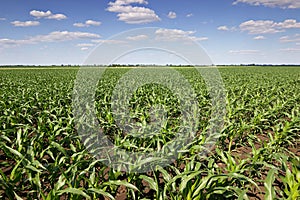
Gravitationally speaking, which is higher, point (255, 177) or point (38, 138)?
point (38, 138)

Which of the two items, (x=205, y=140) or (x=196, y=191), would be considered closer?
(x=196, y=191)

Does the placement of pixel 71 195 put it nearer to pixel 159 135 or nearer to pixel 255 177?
pixel 159 135

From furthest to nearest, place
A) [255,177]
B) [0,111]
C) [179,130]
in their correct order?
[0,111] → [179,130] → [255,177]

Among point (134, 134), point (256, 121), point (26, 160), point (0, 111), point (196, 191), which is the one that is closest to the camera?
point (196, 191)

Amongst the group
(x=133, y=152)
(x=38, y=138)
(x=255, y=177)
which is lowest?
(x=255, y=177)

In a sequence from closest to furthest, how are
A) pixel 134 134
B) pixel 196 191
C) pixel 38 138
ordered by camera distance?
pixel 196 191 → pixel 38 138 → pixel 134 134

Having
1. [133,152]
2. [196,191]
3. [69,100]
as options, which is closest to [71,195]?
[196,191]

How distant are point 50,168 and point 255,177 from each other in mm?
2889

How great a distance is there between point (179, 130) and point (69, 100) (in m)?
4.88

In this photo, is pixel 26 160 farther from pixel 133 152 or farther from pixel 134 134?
pixel 134 134

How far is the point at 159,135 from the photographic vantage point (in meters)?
4.41

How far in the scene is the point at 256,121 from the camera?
582 cm

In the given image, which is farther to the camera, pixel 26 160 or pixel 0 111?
pixel 0 111

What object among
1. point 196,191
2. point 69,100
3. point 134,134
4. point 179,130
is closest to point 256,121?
point 179,130
